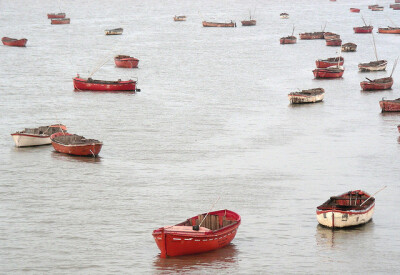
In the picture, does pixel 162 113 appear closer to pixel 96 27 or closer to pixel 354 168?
pixel 354 168

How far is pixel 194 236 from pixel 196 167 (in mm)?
16839

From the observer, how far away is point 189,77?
90938 mm

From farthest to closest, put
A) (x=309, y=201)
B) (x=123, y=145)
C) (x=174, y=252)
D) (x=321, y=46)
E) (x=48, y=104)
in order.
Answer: (x=321, y=46), (x=48, y=104), (x=123, y=145), (x=309, y=201), (x=174, y=252)

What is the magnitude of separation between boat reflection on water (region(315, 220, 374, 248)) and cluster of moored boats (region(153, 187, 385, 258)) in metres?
0.24

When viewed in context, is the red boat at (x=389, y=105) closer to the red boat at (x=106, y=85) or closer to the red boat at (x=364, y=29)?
the red boat at (x=106, y=85)

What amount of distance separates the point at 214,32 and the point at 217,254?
115331 mm

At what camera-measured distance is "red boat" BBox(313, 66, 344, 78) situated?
88.8 meters

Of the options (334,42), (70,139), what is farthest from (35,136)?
(334,42)

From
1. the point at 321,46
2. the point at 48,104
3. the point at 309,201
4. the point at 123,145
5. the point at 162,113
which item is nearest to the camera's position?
the point at 309,201

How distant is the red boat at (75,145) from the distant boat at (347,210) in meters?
18.6

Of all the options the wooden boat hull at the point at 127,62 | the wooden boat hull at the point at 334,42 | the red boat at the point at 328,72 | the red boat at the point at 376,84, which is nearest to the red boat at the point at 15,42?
the wooden boat hull at the point at 127,62

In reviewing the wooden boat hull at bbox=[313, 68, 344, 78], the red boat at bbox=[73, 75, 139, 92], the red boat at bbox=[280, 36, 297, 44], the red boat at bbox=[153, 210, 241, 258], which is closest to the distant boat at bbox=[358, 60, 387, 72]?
the wooden boat hull at bbox=[313, 68, 344, 78]

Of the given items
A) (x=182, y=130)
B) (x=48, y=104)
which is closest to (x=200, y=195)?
(x=182, y=130)

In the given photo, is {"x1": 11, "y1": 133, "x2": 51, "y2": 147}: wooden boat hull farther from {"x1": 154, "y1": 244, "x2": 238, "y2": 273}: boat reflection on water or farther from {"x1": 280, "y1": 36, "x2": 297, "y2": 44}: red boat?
{"x1": 280, "y1": 36, "x2": 297, "y2": 44}: red boat
